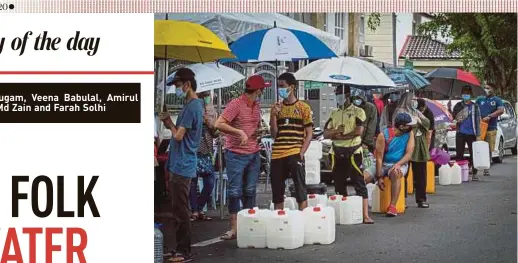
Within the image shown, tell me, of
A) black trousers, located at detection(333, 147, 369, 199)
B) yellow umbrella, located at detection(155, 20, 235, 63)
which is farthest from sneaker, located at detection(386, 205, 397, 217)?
yellow umbrella, located at detection(155, 20, 235, 63)

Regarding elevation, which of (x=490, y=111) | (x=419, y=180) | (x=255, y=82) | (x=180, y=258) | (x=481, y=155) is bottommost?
(x=180, y=258)

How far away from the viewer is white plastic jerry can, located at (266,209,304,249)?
704 centimetres

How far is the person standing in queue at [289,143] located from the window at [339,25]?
47 cm

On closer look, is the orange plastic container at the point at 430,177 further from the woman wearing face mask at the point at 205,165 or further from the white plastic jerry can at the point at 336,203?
the woman wearing face mask at the point at 205,165

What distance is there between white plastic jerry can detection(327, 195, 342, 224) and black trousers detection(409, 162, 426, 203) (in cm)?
45

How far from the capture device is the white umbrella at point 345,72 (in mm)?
6809

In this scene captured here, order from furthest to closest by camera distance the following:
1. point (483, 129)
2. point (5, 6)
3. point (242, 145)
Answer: point (242, 145) < point (483, 129) < point (5, 6)

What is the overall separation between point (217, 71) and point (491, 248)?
1.48 meters

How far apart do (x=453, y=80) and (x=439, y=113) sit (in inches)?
15.8

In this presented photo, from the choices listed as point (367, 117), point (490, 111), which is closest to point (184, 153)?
point (367, 117)

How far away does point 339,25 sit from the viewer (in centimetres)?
651

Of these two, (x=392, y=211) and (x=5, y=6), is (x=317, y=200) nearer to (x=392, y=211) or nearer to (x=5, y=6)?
(x=392, y=211)

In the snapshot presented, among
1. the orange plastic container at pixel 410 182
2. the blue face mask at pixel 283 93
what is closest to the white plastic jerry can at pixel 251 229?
the blue face mask at pixel 283 93

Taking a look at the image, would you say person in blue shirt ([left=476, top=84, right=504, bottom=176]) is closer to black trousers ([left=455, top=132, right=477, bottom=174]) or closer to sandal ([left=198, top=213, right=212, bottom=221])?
black trousers ([left=455, top=132, right=477, bottom=174])
